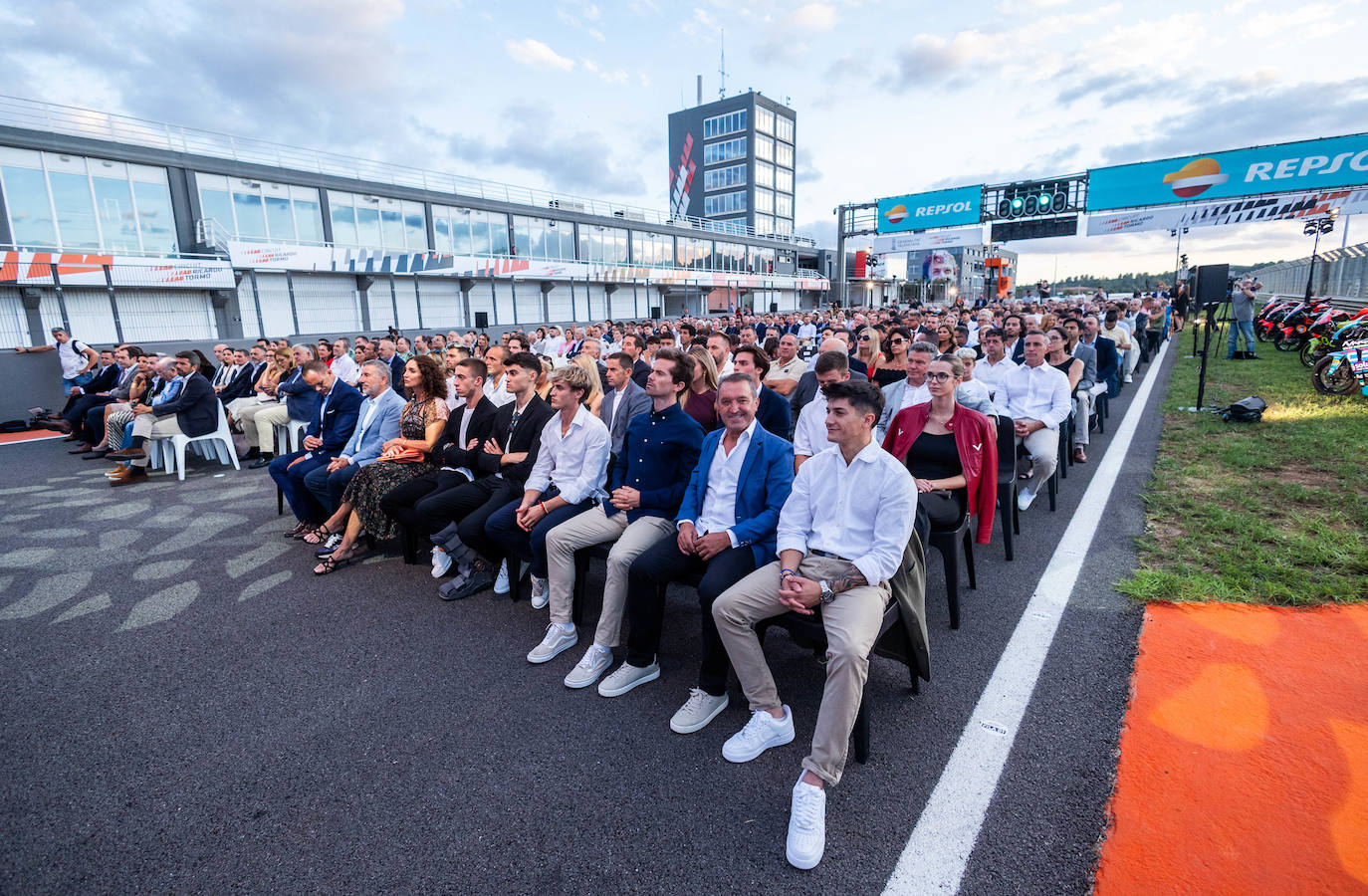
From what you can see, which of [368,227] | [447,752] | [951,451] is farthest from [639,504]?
[368,227]

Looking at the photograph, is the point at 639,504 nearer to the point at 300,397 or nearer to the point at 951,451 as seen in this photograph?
the point at 951,451

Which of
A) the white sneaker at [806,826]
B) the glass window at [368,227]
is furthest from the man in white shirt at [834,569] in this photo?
the glass window at [368,227]

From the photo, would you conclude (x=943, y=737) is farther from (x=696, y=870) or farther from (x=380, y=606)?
(x=380, y=606)

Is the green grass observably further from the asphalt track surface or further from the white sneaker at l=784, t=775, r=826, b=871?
the white sneaker at l=784, t=775, r=826, b=871

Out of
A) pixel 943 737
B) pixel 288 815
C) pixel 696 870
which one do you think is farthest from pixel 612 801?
pixel 943 737

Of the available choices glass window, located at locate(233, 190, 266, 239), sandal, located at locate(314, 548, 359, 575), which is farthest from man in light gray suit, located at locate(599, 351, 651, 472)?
glass window, located at locate(233, 190, 266, 239)

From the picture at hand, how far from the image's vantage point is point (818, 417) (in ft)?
14.6

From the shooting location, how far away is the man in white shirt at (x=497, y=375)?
6.06 metres

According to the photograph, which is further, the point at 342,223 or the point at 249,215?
the point at 342,223

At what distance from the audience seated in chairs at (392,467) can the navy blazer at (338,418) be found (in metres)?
0.44

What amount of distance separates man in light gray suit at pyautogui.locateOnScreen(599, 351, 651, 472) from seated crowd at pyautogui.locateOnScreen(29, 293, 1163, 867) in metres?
0.02

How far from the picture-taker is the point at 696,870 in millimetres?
1998

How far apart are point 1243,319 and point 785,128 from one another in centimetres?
5947

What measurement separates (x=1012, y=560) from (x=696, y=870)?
3.31m
